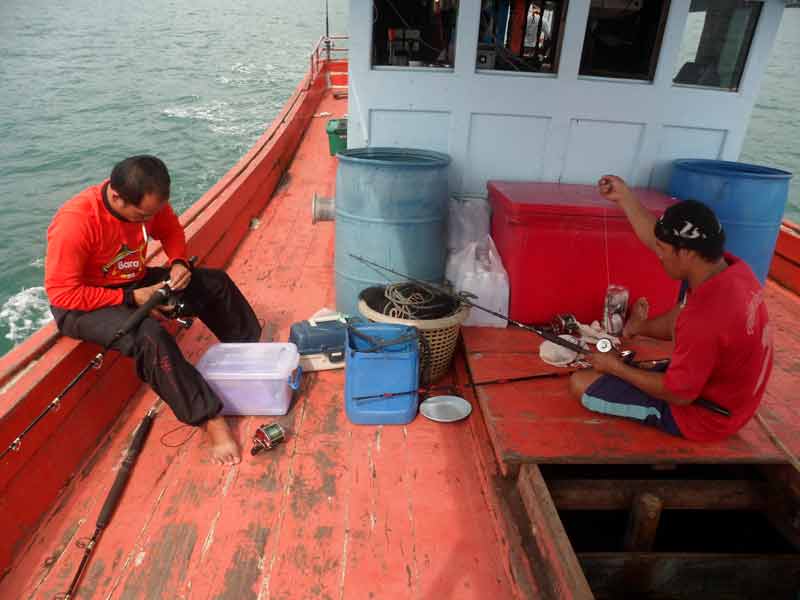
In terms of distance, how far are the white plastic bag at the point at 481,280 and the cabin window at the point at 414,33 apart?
1.53 m

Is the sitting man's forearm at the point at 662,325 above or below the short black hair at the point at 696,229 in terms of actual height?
below

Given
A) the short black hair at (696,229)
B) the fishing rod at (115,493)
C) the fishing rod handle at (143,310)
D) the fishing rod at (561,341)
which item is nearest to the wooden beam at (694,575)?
the fishing rod at (561,341)

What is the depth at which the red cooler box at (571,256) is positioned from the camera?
3.48 meters

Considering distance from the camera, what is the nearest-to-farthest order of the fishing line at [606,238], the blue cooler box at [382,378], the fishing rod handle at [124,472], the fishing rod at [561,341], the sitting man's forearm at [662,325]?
the fishing rod handle at [124,472] → the fishing rod at [561,341] → the blue cooler box at [382,378] → the sitting man's forearm at [662,325] → the fishing line at [606,238]

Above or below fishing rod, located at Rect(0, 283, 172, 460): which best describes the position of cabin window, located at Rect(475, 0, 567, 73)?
above

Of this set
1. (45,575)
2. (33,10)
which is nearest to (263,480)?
(45,575)

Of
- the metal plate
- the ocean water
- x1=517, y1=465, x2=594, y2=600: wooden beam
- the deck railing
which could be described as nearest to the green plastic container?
the ocean water

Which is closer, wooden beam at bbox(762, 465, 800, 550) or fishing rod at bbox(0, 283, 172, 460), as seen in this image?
fishing rod at bbox(0, 283, 172, 460)

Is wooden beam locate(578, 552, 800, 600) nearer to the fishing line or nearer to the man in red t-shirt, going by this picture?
the man in red t-shirt

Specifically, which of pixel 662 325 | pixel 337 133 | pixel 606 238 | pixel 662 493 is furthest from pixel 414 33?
pixel 662 493

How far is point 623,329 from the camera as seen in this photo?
3.57 meters

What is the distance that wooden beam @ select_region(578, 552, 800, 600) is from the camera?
255 centimetres

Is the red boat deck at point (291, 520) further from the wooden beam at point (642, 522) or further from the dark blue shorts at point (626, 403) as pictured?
the wooden beam at point (642, 522)

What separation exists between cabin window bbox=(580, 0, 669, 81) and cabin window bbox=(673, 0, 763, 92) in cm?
22
